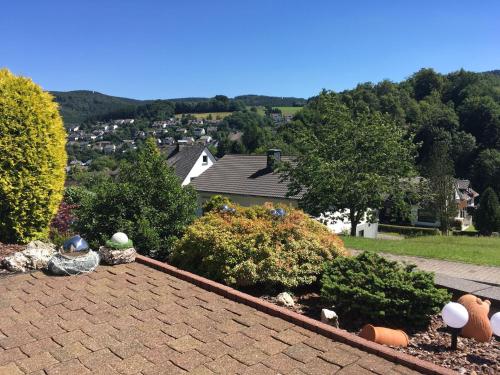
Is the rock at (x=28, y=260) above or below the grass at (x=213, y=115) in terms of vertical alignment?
below

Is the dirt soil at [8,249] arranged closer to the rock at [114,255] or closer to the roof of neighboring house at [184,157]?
the rock at [114,255]

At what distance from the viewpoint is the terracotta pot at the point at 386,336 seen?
3949mm

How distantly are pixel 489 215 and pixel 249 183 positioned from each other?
71.6ft

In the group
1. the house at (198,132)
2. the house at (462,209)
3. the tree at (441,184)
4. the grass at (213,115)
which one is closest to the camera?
the tree at (441,184)

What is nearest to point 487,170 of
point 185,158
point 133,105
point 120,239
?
point 185,158

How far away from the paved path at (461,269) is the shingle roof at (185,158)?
3130 centimetres

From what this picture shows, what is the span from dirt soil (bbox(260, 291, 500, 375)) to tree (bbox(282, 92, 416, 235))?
11937 millimetres

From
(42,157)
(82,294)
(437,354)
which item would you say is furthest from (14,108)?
(437,354)

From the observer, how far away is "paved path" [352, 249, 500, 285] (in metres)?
8.43

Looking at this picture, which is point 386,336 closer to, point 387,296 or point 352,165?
point 387,296

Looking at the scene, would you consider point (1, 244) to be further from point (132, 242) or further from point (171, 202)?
point (171, 202)

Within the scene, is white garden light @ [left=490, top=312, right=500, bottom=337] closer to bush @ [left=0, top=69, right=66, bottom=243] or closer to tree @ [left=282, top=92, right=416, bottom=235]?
bush @ [left=0, top=69, right=66, bottom=243]

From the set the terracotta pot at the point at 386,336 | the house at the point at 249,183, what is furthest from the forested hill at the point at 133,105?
the terracotta pot at the point at 386,336

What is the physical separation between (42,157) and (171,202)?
227 cm
